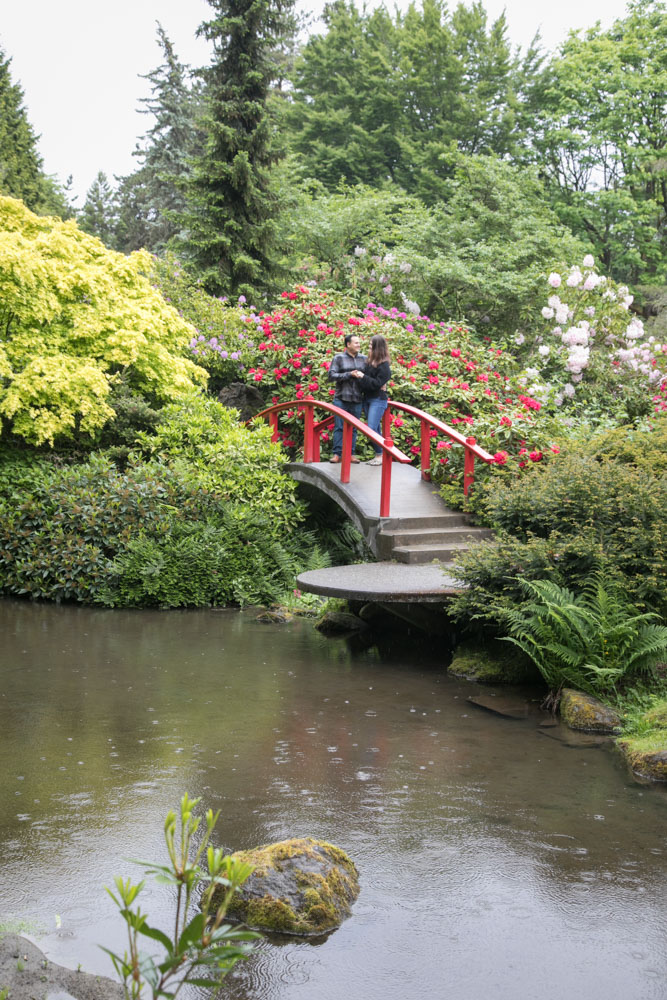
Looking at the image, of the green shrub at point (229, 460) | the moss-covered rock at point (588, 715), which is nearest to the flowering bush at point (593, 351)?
the green shrub at point (229, 460)

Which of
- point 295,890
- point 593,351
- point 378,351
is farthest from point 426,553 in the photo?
point 593,351

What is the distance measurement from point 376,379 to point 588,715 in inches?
253

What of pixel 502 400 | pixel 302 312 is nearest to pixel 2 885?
pixel 502 400

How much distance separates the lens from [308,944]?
10.8 feet

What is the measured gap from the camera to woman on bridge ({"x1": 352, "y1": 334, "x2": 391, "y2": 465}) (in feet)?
37.4

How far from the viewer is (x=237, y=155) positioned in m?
19.0

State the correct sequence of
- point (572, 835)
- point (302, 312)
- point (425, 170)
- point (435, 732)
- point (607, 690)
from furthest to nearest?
point (425, 170) → point (302, 312) → point (607, 690) → point (435, 732) → point (572, 835)

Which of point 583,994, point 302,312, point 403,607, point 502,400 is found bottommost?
point 583,994

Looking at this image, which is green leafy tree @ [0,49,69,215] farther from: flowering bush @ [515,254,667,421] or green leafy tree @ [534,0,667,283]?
flowering bush @ [515,254,667,421]

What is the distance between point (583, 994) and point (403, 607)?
17.8 feet

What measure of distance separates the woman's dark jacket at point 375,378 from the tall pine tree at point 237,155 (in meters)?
8.27

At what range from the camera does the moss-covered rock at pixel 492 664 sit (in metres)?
7.07

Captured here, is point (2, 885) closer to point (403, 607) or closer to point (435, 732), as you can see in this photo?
point (435, 732)

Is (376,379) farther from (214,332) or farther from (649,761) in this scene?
(649,761)
